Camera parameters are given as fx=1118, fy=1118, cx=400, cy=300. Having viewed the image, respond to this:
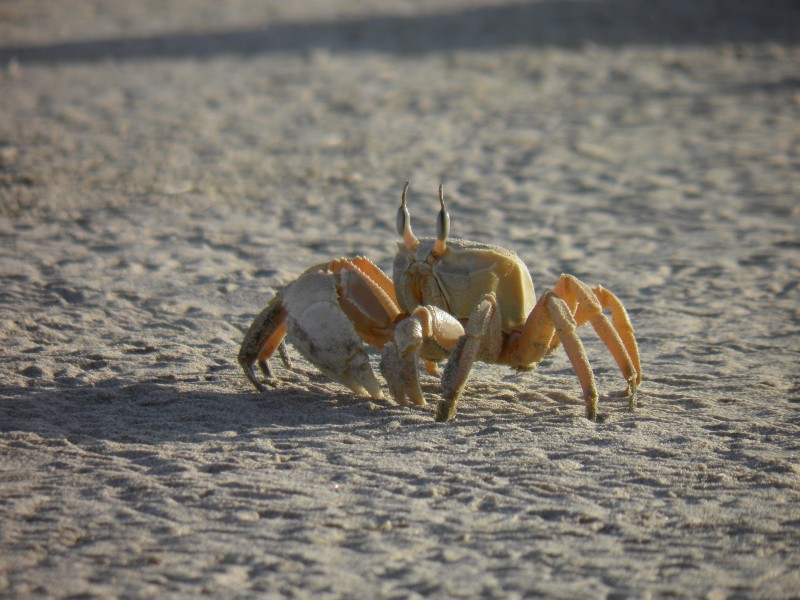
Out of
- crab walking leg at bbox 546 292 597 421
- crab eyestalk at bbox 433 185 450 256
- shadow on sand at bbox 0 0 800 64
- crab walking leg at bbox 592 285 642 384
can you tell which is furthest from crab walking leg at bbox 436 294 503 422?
shadow on sand at bbox 0 0 800 64

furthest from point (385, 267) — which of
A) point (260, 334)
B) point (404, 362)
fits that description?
point (404, 362)

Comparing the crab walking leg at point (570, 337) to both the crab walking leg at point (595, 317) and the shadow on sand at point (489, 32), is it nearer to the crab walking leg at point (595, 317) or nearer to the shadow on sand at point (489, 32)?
the crab walking leg at point (595, 317)

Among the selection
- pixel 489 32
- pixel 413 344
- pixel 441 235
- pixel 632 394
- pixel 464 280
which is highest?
pixel 489 32

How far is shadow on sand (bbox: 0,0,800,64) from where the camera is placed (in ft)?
54.4

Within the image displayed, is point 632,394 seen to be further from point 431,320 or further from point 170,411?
point 170,411

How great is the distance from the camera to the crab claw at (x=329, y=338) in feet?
17.4

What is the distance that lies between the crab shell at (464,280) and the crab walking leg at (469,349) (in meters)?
0.20

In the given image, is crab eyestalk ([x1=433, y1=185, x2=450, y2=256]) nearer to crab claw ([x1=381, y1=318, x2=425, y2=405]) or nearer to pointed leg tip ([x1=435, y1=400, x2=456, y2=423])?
crab claw ([x1=381, y1=318, x2=425, y2=405])

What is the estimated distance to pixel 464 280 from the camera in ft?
18.0

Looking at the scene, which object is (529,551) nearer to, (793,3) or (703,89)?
(703,89)

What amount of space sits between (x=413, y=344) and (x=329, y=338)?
0.46m

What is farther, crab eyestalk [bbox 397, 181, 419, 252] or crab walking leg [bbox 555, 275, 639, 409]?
crab eyestalk [bbox 397, 181, 419, 252]

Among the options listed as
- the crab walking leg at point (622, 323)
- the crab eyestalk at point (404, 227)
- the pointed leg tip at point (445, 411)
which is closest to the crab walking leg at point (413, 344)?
the pointed leg tip at point (445, 411)

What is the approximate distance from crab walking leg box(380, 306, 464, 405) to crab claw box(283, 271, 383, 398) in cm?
13
